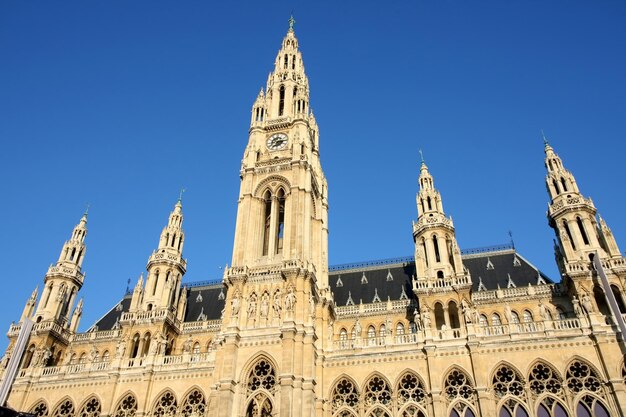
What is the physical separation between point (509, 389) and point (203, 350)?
2349 centimetres

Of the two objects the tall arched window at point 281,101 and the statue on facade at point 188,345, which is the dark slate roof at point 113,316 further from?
the tall arched window at point 281,101

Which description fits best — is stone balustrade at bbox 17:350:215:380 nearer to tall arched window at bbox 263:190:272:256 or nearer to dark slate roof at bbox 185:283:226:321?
tall arched window at bbox 263:190:272:256

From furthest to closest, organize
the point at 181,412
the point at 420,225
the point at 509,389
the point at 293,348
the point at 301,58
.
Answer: the point at 301,58
the point at 420,225
the point at 181,412
the point at 293,348
the point at 509,389

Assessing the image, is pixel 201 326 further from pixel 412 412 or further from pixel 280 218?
pixel 412 412

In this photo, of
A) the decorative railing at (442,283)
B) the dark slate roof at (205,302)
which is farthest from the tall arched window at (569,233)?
the dark slate roof at (205,302)

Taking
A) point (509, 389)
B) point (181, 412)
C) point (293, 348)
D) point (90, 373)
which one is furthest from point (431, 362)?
point (90, 373)

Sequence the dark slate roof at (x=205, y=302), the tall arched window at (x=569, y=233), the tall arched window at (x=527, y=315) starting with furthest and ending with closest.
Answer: the dark slate roof at (x=205, y=302)
the tall arched window at (x=527, y=315)
the tall arched window at (x=569, y=233)

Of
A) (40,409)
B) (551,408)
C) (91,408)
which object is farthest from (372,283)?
(40,409)

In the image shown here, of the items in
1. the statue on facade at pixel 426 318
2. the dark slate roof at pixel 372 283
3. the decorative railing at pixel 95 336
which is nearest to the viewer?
the statue on facade at pixel 426 318

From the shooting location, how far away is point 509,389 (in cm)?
2617

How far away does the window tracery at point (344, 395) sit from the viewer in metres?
28.2

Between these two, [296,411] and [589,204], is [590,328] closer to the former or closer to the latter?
[589,204]

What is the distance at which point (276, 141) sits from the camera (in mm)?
39844

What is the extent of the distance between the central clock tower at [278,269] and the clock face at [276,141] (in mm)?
82
